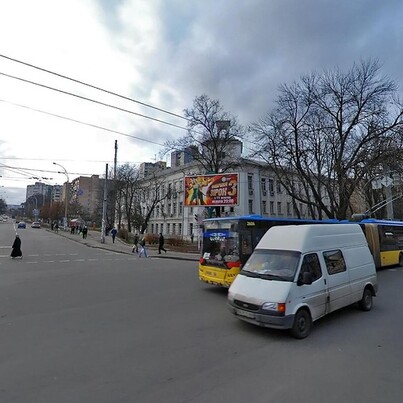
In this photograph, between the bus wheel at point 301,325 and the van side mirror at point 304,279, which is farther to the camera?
the van side mirror at point 304,279

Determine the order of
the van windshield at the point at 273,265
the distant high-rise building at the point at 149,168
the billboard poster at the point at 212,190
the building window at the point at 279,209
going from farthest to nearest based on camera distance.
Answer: the distant high-rise building at the point at 149,168, the building window at the point at 279,209, the billboard poster at the point at 212,190, the van windshield at the point at 273,265

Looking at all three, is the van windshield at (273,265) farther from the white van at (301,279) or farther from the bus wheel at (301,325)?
the bus wheel at (301,325)

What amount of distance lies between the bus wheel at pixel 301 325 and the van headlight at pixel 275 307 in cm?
39

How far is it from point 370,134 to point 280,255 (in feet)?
69.8

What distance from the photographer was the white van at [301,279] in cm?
639

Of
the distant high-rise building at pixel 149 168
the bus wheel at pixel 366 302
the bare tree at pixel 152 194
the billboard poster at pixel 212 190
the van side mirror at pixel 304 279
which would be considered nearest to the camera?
the van side mirror at pixel 304 279

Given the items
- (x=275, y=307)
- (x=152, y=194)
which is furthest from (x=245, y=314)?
(x=152, y=194)

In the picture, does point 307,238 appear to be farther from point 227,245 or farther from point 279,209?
point 279,209

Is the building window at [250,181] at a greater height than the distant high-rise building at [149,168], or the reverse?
the distant high-rise building at [149,168]

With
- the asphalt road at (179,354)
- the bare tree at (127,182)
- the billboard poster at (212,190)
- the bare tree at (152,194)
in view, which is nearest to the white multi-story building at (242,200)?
the bare tree at (152,194)

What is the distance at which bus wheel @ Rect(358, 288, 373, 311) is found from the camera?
28.5ft

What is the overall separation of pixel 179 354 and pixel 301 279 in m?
2.88

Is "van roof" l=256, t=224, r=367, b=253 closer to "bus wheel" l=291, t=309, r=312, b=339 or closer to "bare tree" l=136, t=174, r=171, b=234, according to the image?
"bus wheel" l=291, t=309, r=312, b=339

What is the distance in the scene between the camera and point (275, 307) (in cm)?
624
